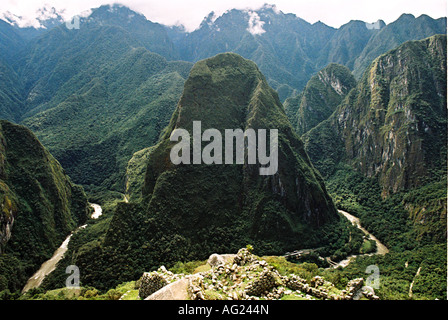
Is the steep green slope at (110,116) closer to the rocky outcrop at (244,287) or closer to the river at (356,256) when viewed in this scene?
the river at (356,256)

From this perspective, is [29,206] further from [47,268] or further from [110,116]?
[110,116]

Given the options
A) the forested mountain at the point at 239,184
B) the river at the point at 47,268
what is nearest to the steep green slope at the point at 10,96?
Answer: the forested mountain at the point at 239,184

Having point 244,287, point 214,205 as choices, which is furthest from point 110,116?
point 244,287
